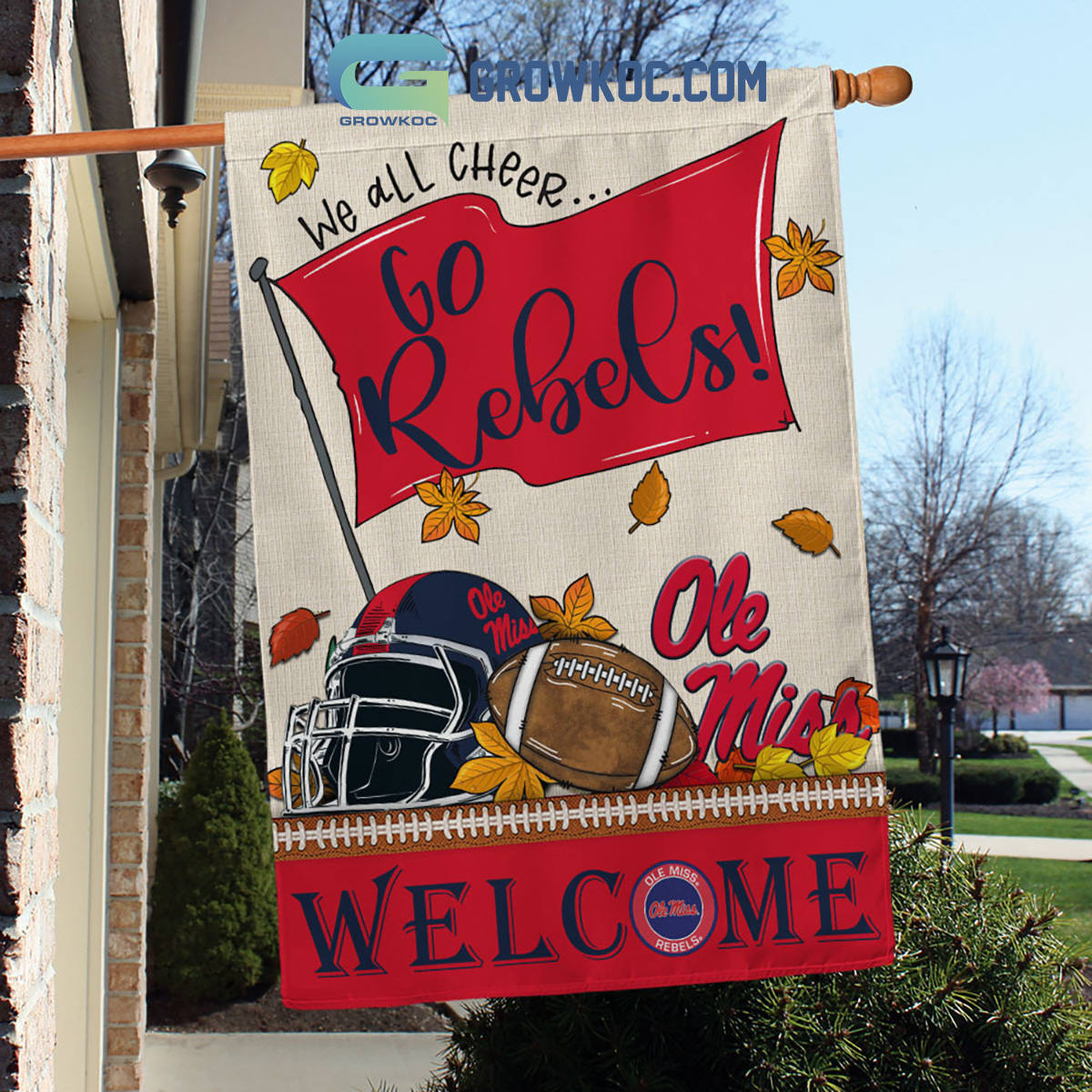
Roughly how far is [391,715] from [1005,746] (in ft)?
88.7

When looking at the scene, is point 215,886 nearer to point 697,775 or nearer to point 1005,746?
point 697,775

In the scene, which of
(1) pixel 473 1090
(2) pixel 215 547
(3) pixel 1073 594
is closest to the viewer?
(1) pixel 473 1090

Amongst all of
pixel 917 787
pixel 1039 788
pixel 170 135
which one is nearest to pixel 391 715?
pixel 170 135

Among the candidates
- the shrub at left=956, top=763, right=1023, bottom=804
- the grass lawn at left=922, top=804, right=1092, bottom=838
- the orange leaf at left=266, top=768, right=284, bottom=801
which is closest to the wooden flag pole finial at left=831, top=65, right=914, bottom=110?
the orange leaf at left=266, top=768, right=284, bottom=801

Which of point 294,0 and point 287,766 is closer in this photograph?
point 287,766

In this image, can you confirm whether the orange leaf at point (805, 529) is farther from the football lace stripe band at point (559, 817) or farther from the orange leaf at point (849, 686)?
the football lace stripe band at point (559, 817)

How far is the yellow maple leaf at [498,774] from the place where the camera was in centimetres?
185

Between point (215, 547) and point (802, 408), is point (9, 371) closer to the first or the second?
point (802, 408)

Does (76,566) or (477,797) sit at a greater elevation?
(76,566)

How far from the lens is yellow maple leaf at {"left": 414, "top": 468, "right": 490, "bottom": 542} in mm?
1893

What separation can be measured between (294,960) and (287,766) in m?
0.34

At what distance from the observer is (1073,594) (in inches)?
1166

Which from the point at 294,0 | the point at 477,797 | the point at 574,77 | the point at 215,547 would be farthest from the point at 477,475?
the point at 215,547

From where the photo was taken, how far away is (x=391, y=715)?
185 cm
